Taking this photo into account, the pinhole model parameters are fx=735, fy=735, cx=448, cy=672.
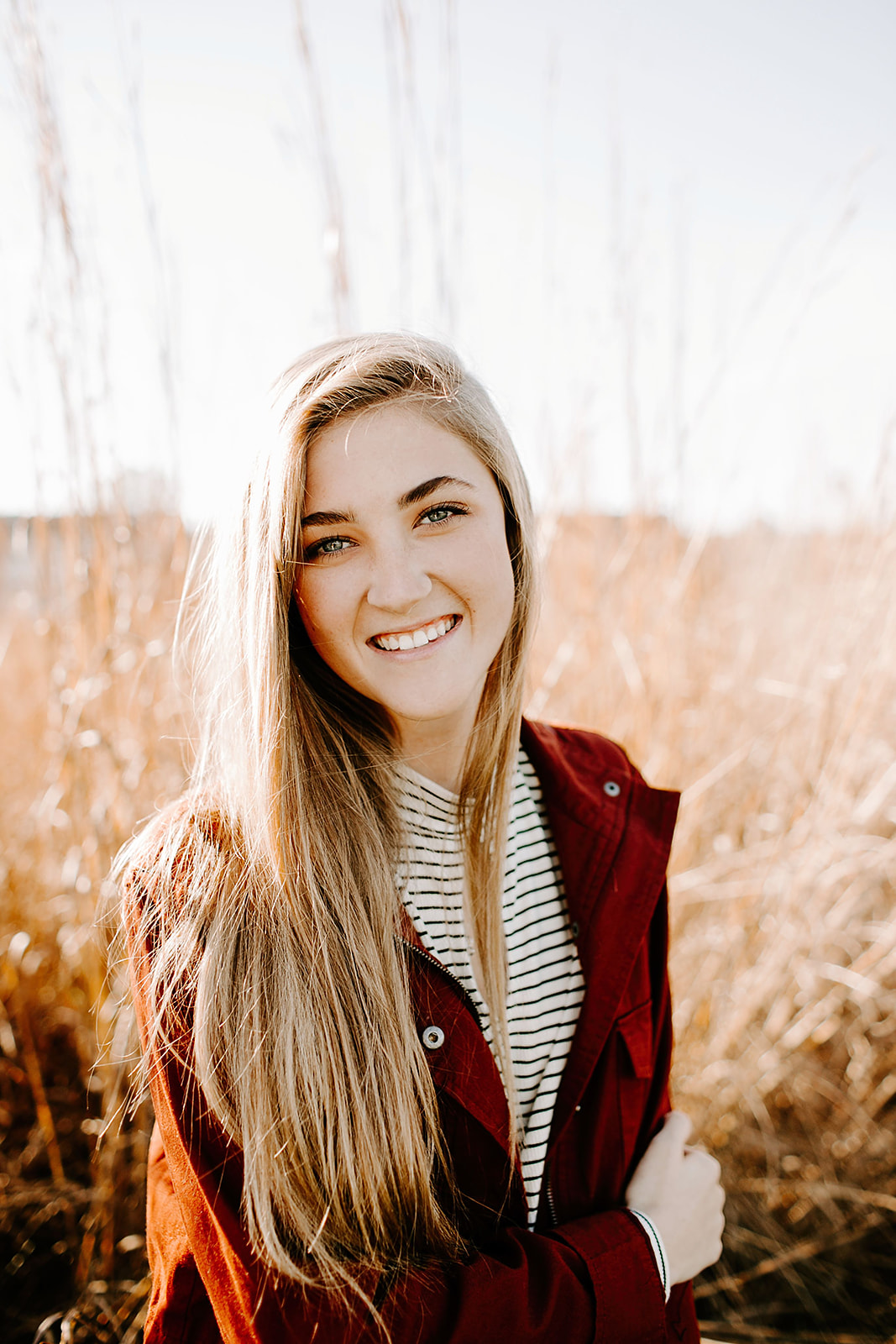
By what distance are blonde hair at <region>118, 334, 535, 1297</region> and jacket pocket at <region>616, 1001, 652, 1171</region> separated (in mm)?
170

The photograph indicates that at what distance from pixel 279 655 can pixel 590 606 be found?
1052 millimetres

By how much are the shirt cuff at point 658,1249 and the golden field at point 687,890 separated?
87 cm

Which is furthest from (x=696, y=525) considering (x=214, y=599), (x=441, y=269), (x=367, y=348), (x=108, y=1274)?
(x=108, y=1274)

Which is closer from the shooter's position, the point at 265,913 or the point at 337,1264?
the point at 337,1264

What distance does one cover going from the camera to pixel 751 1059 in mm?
1773

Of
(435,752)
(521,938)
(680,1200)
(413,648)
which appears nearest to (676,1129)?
(680,1200)

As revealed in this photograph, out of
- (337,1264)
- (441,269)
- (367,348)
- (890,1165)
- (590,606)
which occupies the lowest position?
(890,1165)

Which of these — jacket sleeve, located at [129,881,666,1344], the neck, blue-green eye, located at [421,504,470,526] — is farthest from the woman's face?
jacket sleeve, located at [129,881,666,1344]

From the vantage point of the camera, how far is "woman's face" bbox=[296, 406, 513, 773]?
2.97 ft

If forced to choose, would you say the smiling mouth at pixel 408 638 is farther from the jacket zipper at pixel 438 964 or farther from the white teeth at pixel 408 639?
the jacket zipper at pixel 438 964

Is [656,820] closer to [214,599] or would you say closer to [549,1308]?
[549,1308]

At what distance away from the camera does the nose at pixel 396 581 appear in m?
0.90

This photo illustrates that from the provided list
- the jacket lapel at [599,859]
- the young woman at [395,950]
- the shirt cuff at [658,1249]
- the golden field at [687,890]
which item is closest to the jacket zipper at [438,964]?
the young woman at [395,950]

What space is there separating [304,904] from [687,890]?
1.23 metres
